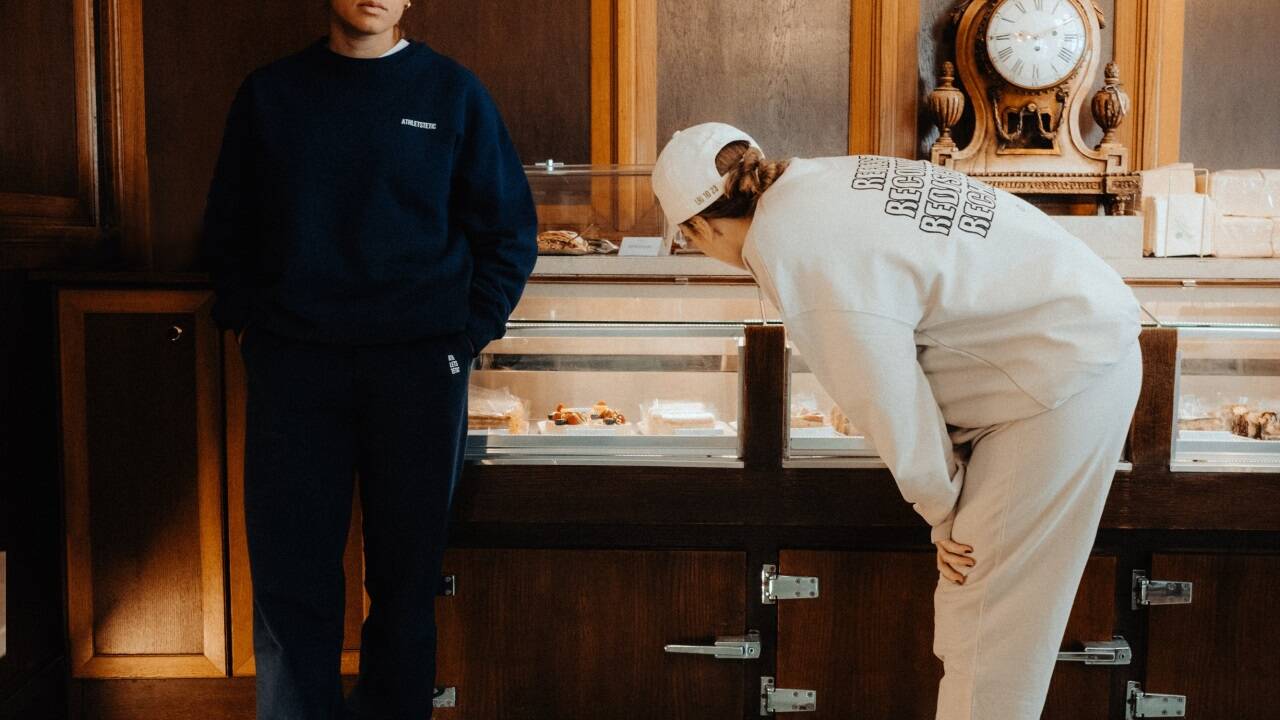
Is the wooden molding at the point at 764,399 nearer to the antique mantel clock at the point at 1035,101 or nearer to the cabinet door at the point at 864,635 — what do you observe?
the cabinet door at the point at 864,635

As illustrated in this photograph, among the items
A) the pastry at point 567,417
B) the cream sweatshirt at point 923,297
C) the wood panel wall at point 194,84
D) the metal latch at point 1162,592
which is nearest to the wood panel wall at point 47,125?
the wood panel wall at point 194,84

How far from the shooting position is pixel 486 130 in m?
1.77

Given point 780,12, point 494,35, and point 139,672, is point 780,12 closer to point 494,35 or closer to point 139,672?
point 494,35

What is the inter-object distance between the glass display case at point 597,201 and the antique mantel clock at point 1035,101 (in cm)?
89

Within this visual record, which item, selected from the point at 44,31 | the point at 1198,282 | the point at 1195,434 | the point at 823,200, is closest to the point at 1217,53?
the point at 1198,282

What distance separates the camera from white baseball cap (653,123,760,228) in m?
1.45

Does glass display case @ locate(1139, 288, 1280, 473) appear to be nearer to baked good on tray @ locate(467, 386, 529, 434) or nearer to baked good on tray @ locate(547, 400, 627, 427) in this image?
baked good on tray @ locate(547, 400, 627, 427)

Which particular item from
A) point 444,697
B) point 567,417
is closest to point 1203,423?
point 567,417

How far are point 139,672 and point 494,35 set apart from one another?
198cm

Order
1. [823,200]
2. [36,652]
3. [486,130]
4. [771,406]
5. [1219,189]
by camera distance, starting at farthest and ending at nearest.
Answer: [1219,189] → [36,652] → [771,406] → [486,130] → [823,200]

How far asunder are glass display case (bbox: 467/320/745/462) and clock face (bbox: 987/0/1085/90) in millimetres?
1414

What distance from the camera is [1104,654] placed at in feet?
6.29

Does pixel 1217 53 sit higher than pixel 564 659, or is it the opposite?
pixel 1217 53

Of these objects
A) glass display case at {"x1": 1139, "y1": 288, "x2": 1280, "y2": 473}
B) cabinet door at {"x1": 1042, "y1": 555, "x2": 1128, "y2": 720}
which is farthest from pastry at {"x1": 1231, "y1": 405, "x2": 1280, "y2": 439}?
cabinet door at {"x1": 1042, "y1": 555, "x2": 1128, "y2": 720}
